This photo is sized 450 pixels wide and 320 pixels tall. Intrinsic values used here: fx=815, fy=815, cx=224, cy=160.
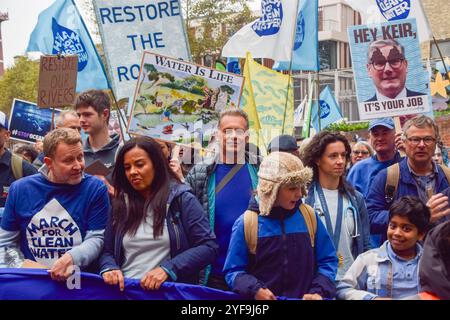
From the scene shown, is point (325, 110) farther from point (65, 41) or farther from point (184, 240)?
point (184, 240)

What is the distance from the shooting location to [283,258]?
3955 mm

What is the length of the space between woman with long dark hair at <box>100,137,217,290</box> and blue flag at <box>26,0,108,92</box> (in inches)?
229

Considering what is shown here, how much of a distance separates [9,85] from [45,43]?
3385cm

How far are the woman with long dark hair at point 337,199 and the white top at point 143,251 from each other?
1.04 m

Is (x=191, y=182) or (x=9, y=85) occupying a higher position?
(x=9, y=85)

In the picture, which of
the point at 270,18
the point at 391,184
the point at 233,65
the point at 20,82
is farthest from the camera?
the point at 20,82

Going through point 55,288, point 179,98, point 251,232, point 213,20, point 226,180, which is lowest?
point 55,288

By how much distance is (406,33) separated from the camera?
7.54m

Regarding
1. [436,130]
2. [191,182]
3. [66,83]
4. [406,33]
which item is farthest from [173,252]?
[406,33]

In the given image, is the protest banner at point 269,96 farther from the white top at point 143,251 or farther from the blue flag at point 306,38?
the white top at point 143,251

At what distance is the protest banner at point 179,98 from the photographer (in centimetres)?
593

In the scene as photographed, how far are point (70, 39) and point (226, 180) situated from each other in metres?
6.27

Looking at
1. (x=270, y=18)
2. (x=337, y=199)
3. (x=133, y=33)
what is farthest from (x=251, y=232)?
(x=270, y=18)

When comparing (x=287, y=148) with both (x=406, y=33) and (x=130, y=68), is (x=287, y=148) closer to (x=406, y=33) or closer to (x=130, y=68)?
(x=130, y=68)
